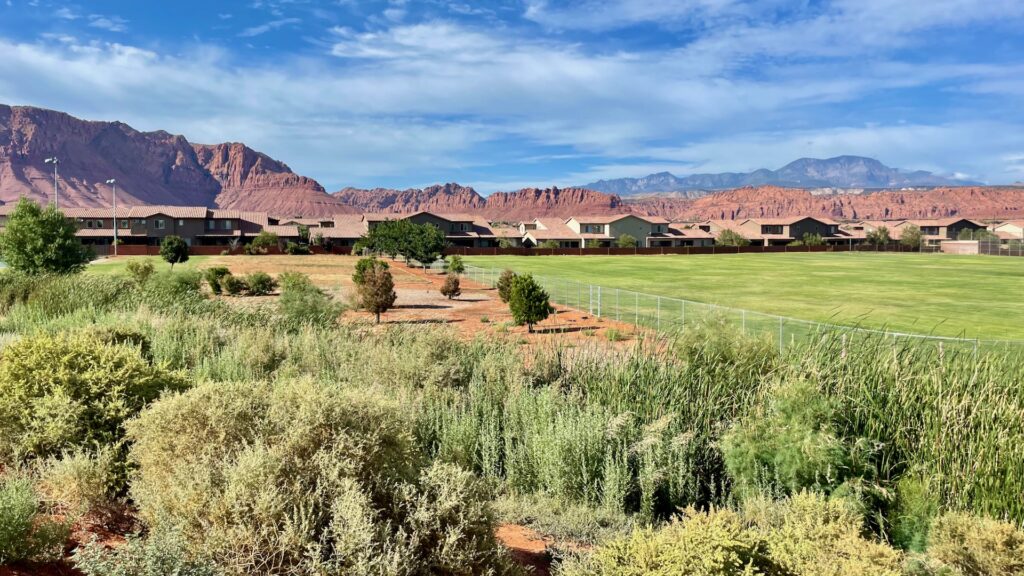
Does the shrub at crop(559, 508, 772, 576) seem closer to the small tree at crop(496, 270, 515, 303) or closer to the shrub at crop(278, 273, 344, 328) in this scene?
the shrub at crop(278, 273, 344, 328)

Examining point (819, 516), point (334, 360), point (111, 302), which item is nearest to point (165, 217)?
point (111, 302)

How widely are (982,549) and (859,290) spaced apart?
152 ft

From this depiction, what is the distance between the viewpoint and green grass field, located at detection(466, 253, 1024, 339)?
30969 mm

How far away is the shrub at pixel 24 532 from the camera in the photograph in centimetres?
441

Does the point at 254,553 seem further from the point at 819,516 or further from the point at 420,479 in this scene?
the point at 819,516

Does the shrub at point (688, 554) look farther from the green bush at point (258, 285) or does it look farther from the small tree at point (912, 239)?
the small tree at point (912, 239)

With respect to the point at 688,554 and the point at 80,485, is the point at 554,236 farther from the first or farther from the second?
the point at 688,554

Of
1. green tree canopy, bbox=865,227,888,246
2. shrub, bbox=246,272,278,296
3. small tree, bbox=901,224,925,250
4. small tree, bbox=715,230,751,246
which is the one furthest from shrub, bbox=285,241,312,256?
small tree, bbox=901,224,925,250

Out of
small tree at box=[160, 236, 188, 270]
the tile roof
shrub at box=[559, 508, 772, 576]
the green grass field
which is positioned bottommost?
the green grass field

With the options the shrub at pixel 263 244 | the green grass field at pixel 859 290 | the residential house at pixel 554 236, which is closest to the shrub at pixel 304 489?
the green grass field at pixel 859 290

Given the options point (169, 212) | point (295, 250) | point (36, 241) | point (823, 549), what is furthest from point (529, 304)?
point (169, 212)

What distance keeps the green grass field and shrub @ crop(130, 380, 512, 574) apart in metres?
17.6

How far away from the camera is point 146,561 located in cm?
383

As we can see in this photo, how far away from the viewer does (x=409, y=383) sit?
32.0ft
